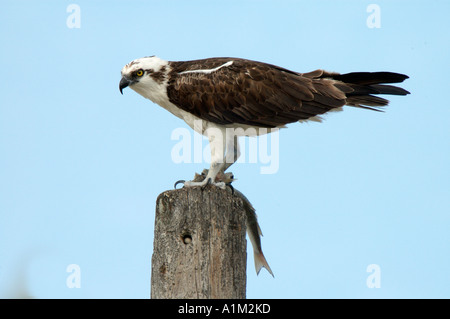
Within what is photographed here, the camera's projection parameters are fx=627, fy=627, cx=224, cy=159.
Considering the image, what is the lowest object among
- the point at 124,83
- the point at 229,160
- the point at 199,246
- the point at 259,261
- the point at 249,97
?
the point at 259,261

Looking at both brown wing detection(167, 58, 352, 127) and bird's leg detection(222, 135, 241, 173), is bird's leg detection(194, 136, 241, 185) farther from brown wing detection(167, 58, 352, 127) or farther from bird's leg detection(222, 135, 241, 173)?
brown wing detection(167, 58, 352, 127)

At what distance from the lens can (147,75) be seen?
320 inches

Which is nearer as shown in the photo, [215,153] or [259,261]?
[259,261]

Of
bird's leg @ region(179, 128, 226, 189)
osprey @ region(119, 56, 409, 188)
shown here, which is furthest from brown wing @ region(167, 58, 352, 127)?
bird's leg @ region(179, 128, 226, 189)

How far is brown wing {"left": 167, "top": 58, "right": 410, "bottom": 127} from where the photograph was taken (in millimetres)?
7801

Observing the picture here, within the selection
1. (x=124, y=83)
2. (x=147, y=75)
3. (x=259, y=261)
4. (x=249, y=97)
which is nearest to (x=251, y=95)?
(x=249, y=97)

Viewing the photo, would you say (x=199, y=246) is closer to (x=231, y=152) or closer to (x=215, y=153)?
(x=215, y=153)

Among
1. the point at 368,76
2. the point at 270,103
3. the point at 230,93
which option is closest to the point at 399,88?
the point at 368,76

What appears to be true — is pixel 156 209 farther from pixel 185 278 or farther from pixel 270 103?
pixel 270 103

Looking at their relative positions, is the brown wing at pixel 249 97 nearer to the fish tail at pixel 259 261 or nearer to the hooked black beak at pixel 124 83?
the hooked black beak at pixel 124 83

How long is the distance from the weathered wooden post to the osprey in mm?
2017

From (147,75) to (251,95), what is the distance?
4.55ft

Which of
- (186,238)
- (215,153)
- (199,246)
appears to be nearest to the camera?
(199,246)

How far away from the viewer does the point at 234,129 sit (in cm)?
789
